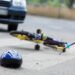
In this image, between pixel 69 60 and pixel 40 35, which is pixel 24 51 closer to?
pixel 40 35

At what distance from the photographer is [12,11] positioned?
1661cm

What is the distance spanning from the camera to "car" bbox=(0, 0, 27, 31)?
54.1ft

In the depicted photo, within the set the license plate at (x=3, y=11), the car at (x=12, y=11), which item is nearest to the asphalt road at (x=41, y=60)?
the license plate at (x=3, y=11)

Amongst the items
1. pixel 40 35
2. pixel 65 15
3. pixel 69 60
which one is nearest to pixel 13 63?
pixel 69 60

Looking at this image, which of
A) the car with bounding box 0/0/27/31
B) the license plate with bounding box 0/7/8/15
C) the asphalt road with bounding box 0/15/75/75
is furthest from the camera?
the car with bounding box 0/0/27/31

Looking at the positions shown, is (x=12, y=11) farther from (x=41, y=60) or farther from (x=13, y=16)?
(x=41, y=60)

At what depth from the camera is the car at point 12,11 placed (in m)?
16.5

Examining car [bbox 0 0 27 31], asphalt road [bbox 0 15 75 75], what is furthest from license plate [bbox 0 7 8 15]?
asphalt road [bbox 0 15 75 75]

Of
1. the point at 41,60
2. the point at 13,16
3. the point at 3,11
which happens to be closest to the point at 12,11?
the point at 13,16

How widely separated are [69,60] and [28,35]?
1.52 meters

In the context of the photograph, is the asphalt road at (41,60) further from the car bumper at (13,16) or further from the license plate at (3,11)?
the car bumper at (13,16)

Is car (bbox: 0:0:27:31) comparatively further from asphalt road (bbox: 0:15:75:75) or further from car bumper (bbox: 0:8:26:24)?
asphalt road (bbox: 0:15:75:75)

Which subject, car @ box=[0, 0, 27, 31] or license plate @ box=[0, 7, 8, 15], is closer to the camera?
license plate @ box=[0, 7, 8, 15]

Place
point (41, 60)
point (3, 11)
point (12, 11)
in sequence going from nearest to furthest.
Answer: point (41, 60)
point (3, 11)
point (12, 11)
